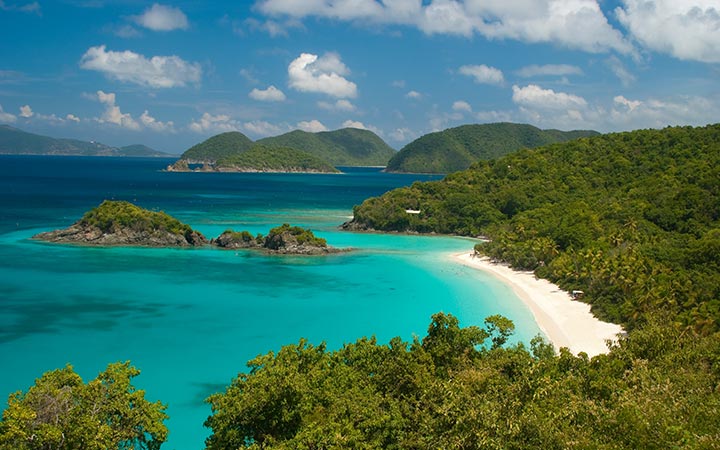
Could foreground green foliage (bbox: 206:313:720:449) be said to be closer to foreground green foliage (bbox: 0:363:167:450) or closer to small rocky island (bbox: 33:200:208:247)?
foreground green foliage (bbox: 0:363:167:450)

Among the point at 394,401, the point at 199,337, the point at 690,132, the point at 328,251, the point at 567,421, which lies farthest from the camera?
the point at 690,132

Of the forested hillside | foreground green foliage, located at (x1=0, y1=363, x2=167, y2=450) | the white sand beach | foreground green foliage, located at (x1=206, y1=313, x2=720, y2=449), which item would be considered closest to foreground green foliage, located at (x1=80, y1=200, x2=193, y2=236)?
the white sand beach

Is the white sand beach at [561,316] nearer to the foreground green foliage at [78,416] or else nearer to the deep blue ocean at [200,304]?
the deep blue ocean at [200,304]

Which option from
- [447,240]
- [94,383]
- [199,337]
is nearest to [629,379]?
[94,383]

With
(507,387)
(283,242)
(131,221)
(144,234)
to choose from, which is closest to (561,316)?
(507,387)

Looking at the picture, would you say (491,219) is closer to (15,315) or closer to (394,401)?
(15,315)

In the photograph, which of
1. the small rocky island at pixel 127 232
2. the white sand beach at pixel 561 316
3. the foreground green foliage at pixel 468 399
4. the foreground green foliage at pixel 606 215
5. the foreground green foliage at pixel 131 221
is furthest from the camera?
the foreground green foliage at pixel 131 221

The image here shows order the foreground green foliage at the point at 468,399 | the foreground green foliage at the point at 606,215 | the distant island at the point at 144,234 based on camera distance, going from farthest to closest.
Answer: the distant island at the point at 144,234, the foreground green foliage at the point at 606,215, the foreground green foliage at the point at 468,399

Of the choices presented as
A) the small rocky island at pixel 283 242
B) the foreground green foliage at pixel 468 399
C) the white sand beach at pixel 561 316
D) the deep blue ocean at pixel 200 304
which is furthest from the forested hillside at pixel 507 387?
the small rocky island at pixel 283 242
